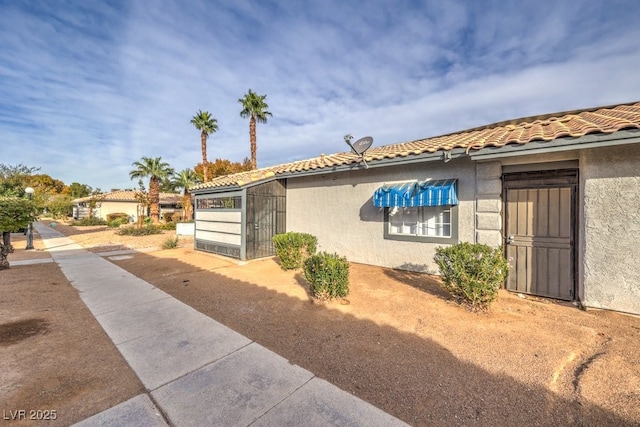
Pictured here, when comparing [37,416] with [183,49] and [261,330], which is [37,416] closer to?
[261,330]

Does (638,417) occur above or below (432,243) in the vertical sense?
below

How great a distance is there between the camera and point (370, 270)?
775 cm

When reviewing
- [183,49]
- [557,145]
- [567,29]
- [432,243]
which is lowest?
[432,243]

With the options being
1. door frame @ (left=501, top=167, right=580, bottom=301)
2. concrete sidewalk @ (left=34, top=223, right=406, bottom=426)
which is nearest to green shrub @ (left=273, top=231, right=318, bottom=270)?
concrete sidewalk @ (left=34, top=223, right=406, bottom=426)

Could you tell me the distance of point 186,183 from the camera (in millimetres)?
30328

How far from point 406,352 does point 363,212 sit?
533 centimetres

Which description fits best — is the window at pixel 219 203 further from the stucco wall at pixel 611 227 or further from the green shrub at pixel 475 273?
the stucco wall at pixel 611 227

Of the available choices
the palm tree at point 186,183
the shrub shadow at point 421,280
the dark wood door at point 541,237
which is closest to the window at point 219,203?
the shrub shadow at point 421,280

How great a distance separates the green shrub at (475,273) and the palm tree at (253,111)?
76.5 feet

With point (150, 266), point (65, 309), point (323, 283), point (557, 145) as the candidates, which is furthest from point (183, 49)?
point (557, 145)

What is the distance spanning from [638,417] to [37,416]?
549 cm

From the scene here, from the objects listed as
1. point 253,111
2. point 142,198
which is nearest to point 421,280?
point 253,111

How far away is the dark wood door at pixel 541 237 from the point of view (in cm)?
524

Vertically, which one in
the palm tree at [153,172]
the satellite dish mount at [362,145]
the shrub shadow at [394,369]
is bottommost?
the shrub shadow at [394,369]
